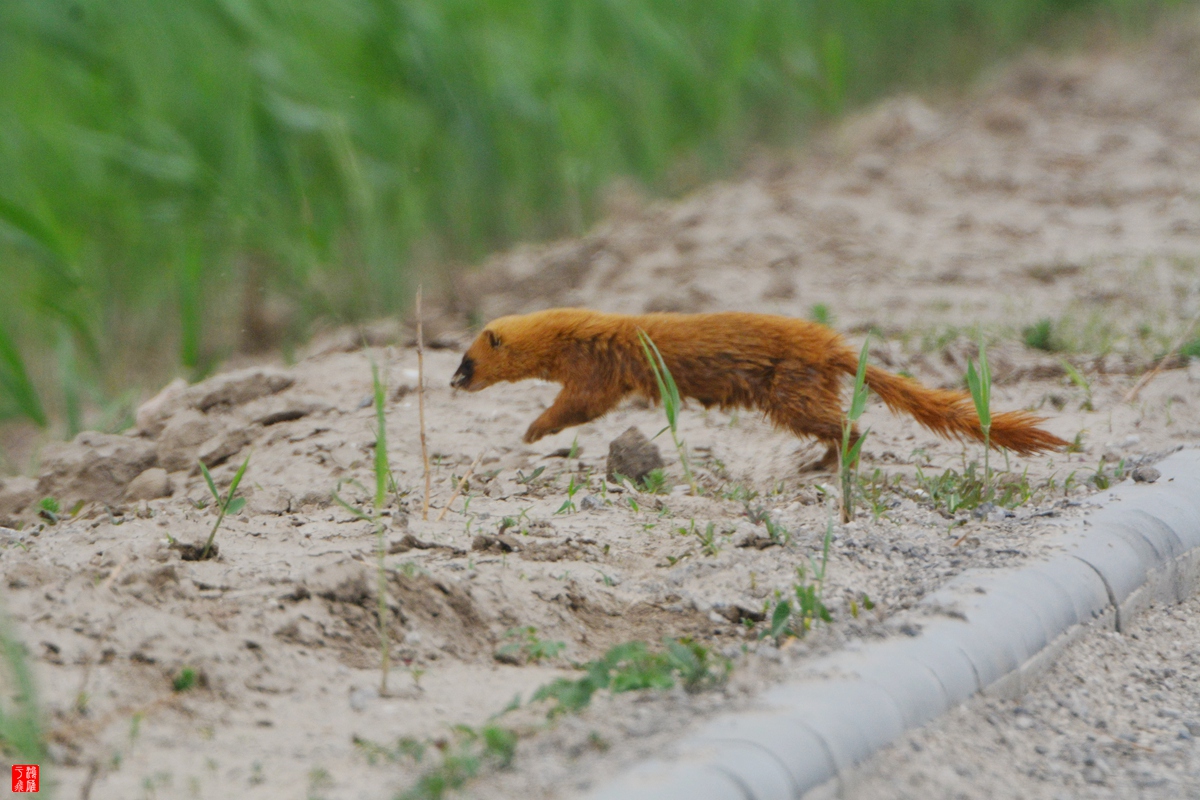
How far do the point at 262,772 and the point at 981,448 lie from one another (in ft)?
7.51

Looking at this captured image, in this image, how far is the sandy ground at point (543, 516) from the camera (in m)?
1.86

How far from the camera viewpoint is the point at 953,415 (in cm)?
300

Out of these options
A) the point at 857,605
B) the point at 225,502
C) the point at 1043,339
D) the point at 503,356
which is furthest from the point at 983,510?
the point at 1043,339

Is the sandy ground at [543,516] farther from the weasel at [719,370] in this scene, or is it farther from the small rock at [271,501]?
the weasel at [719,370]

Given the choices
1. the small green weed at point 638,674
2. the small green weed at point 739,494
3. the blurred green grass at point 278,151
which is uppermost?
the blurred green grass at point 278,151

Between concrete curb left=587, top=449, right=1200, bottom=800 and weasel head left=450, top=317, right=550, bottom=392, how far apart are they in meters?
1.57

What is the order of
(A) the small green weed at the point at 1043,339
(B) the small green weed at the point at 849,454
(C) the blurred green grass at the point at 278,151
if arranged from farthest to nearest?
(C) the blurred green grass at the point at 278,151, (A) the small green weed at the point at 1043,339, (B) the small green weed at the point at 849,454

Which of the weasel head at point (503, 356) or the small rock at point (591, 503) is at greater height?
the weasel head at point (503, 356)

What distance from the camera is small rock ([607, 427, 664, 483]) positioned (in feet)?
10.3

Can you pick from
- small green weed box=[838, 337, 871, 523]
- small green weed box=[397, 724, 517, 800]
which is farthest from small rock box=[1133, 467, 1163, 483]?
small green weed box=[397, 724, 517, 800]

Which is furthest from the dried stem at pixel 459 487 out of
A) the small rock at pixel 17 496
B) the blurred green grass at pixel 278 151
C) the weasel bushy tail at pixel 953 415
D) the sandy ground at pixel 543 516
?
the blurred green grass at pixel 278 151

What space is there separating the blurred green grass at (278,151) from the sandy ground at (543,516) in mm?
419

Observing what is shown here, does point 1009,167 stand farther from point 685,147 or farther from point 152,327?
point 152,327

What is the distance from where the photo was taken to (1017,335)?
448 centimetres
